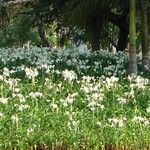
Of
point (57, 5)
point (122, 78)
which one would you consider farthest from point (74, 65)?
point (57, 5)

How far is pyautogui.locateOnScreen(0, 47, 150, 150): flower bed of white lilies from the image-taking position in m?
10.4

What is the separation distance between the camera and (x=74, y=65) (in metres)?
16.9

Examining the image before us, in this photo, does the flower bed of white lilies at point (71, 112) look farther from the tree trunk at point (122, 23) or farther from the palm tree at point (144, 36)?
the tree trunk at point (122, 23)

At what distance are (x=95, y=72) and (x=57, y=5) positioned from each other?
31.4ft

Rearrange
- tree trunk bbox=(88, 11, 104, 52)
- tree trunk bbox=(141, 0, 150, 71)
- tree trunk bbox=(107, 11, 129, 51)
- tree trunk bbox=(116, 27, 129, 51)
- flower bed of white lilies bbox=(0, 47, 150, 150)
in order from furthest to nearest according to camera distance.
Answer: tree trunk bbox=(116, 27, 129, 51) < tree trunk bbox=(107, 11, 129, 51) < tree trunk bbox=(88, 11, 104, 52) < tree trunk bbox=(141, 0, 150, 71) < flower bed of white lilies bbox=(0, 47, 150, 150)

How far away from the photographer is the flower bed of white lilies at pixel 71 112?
10.4 m

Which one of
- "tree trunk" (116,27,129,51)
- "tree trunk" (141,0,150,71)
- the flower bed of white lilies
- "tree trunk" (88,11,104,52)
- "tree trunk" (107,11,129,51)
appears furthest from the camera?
"tree trunk" (116,27,129,51)

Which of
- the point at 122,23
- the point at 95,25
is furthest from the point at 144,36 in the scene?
the point at 122,23

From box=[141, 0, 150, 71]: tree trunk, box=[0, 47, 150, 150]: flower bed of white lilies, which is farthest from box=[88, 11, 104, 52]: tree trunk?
box=[0, 47, 150, 150]: flower bed of white lilies

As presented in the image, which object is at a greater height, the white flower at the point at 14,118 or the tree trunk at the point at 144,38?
the tree trunk at the point at 144,38

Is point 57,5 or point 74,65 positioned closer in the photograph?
point 74,65

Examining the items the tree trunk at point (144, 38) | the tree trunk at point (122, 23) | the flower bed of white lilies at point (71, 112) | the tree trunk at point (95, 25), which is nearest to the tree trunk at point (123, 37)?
the tree trunk at point (122, 23)

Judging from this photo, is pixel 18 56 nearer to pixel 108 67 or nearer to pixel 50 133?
pixel 108 67

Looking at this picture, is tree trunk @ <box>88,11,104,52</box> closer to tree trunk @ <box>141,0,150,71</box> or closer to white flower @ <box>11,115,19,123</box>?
tree trunk @ <box>141,0,150,71</box>
